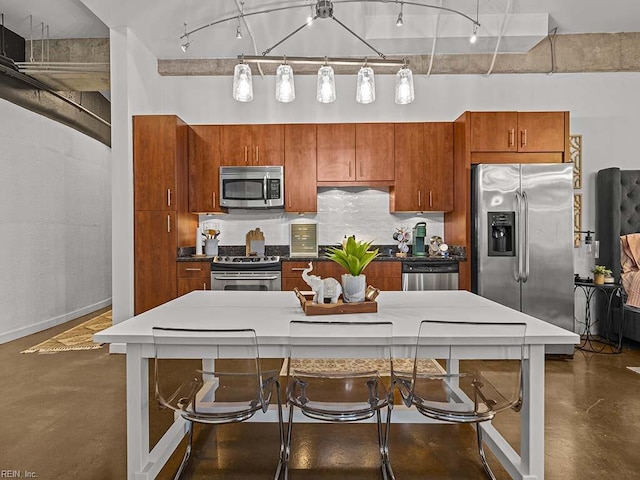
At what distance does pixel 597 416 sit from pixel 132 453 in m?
2.89

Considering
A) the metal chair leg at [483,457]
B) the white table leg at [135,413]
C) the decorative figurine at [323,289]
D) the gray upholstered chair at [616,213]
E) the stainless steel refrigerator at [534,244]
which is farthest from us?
the gray upholstered chair at [616,213]

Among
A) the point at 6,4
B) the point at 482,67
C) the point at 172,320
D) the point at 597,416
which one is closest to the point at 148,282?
the point at 172,320

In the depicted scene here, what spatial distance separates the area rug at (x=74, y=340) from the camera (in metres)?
4.57

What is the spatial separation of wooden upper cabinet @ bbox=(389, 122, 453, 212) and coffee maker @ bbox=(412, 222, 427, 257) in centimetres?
22

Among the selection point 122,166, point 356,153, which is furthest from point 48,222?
point 356,153

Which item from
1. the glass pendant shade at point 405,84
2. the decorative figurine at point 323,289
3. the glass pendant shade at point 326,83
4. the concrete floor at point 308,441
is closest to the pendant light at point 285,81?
the glass pendant shade at point 326,83

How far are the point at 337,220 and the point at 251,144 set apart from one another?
1375 mm

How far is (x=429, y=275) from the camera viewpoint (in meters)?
4.63

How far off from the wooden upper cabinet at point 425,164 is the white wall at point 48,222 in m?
4.36

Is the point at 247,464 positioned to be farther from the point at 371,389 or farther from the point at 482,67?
the point at 482,67

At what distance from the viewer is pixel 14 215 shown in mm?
4957

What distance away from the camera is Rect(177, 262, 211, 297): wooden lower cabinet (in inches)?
183

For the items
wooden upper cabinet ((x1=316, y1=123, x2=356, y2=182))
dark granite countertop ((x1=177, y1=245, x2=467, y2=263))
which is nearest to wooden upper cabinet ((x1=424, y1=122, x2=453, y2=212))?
dark granite countertop ((x1=177, y1=245, x2=467, y2=263))

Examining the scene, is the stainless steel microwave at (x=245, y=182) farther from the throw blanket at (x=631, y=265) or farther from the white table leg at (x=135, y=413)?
the throw blanket at (x=631, y=265)
